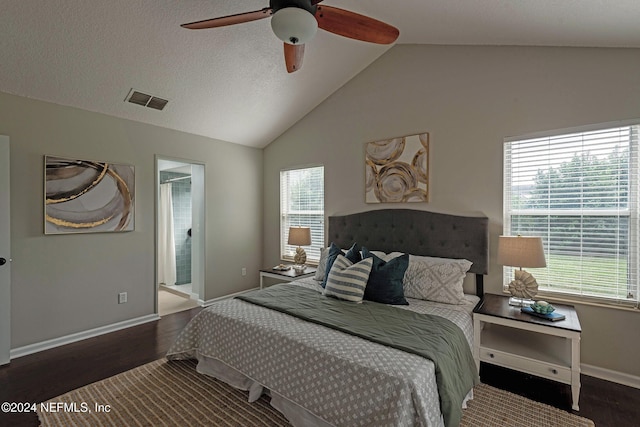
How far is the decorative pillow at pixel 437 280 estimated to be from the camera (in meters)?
2.69

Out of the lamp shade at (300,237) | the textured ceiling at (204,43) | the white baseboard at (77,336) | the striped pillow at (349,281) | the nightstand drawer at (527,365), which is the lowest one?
the white baseboard at (77,336)

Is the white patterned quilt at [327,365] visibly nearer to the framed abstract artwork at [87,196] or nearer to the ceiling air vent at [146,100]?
the framed abstract artwork at [87,196]

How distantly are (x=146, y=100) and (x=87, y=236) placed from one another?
1654mm

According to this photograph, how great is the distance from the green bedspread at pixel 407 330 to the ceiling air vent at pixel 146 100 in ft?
8.09

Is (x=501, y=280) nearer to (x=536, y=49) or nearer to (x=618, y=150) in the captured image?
(x=618, y=150)

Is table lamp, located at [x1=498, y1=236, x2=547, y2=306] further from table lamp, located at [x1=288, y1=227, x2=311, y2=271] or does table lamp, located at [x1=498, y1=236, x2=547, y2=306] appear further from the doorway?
the doorway

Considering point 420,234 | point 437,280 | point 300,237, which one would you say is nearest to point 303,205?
point 300,237

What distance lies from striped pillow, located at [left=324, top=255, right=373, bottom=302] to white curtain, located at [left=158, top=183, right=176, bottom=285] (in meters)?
4.04

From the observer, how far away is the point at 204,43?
286cm

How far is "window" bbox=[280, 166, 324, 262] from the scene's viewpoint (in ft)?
14.4

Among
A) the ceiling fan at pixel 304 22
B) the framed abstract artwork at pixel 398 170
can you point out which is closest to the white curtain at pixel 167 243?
the framed abstract artwork at pixel 398 170

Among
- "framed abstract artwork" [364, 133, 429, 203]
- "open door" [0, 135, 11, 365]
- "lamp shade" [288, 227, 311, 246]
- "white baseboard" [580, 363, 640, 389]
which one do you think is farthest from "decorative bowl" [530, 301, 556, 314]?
"open door" [0, 135, 11, 365]

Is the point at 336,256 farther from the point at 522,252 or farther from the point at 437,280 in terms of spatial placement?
the point at 522,252

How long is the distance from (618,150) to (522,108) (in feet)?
2.62
